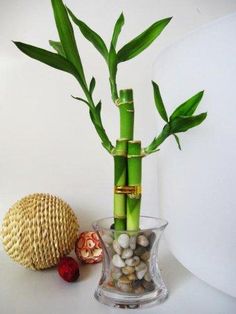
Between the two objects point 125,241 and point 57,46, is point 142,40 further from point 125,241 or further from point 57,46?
point 125,241

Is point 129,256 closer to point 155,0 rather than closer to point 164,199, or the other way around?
point 164,199

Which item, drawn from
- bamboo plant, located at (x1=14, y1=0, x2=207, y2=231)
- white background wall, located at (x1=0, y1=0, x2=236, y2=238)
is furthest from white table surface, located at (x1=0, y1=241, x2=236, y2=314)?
white background wall, located at (x1=0, y1=0, x2=236, y2=238)

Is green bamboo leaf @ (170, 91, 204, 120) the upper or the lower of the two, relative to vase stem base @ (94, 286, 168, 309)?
upper

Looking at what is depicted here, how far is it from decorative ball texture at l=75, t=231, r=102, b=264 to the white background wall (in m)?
0.17

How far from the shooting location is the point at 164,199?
62 cm

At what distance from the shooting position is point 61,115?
866 mm

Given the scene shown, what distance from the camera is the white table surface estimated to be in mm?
485

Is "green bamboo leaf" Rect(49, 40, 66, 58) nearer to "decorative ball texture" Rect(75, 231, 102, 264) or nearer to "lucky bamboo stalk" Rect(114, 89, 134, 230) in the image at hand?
"lucky bamboo stalk" Rect(114, 89, 134, 230)

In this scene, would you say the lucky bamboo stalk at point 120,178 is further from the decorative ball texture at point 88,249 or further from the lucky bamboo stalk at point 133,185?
the decorative ball texture at point 88,249

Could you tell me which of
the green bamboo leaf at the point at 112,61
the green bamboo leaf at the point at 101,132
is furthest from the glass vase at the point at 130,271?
the green bamboo leaf at the point at 112,61

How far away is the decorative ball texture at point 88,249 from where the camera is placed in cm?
67

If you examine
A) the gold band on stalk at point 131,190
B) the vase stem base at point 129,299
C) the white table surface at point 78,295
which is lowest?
the white table surface at point 78,295

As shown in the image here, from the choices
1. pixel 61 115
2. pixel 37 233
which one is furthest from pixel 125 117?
pixel 61 115

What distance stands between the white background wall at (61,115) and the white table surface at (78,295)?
0.24 meters
